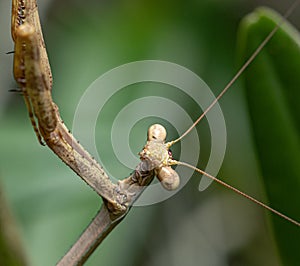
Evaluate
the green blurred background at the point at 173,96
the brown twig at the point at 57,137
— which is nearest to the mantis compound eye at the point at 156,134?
the brown twig at the point at 57,137

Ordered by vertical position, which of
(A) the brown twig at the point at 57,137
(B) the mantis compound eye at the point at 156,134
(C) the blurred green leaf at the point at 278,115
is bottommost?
(A) the brown twig at the point at 57,137

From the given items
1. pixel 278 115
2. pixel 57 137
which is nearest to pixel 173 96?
pixel 278 115

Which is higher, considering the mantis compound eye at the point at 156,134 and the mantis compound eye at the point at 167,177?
the mantis compound eye at the point at 156,134

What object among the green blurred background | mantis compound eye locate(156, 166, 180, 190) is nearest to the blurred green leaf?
mantis compound eye locate(156, 166, 180, 190)

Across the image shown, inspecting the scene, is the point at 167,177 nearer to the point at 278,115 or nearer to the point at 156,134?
the point at 156,134

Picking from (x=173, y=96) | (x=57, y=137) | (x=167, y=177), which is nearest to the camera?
(x=57, y=137)

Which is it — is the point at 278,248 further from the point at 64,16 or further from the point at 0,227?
the point at 64,16

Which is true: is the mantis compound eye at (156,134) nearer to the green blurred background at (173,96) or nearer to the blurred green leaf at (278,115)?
the blurred green leaf at (278,115)

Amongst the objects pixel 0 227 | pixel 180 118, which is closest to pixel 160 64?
pixel 180 118

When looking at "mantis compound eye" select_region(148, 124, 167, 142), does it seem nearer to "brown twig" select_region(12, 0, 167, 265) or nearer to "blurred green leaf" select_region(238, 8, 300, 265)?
"brown twig" select_region(12, 0, 167, 265)
